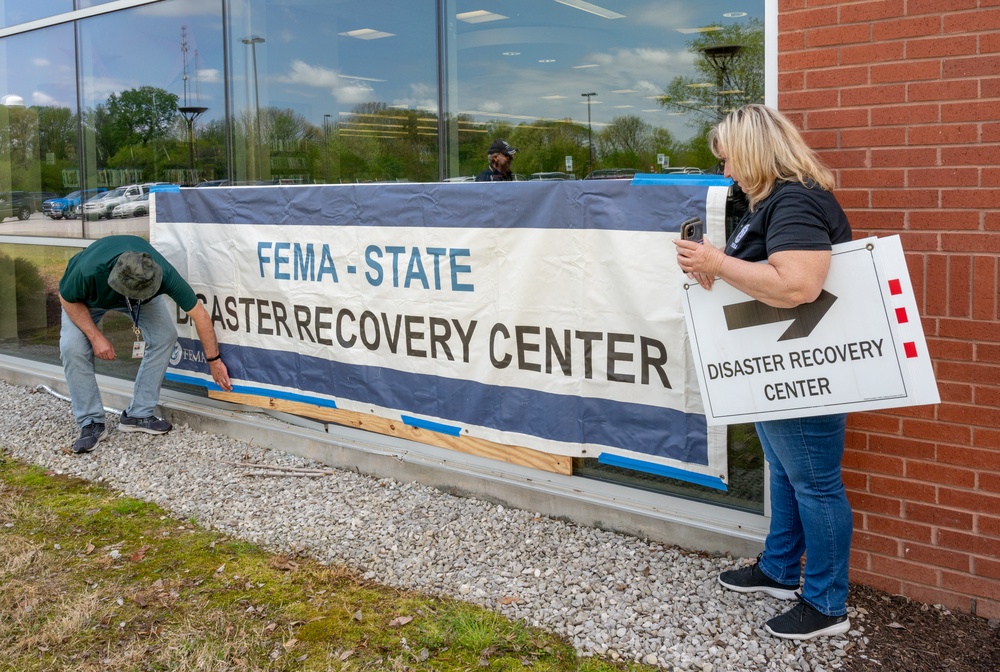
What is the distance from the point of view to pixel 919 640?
11.1ft

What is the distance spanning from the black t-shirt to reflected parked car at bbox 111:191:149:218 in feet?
18.9

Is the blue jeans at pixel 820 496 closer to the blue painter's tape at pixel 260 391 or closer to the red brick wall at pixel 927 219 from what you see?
the red brick wall at pixel 927 219

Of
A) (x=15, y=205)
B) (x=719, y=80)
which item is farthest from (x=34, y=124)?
(x=719, y=80)

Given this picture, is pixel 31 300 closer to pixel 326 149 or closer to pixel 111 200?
pixel 111 200

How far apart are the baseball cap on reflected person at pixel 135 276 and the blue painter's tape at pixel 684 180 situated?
11.5ft

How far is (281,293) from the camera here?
5.93 metres

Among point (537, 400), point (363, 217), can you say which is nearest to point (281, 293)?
point (363, 217)

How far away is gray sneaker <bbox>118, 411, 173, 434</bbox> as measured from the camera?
673 centimetres

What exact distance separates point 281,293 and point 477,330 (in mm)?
1726

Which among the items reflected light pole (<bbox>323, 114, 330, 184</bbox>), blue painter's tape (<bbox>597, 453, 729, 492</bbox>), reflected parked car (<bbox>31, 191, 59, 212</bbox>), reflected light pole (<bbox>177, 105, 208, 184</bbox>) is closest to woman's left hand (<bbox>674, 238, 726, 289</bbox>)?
blue painter's tape (<bbox>597, 453, 729, 492</bbox>)

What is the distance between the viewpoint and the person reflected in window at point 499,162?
5.28 m

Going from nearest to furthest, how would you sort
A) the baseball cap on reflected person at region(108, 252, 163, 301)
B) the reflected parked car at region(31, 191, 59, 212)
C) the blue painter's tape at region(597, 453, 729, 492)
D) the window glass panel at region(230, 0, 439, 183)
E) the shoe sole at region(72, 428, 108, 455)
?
the blue painter's tape at region(597, 453, 729, 492)
the window glass panel at region(230, 0, 439, 183)
the baseball cap on reflected person at region(108, 252, 163, 301)
the shoe sole at region(72, 428, 108, 455)
the reflected parked car at region(31, 191, 59, 212)

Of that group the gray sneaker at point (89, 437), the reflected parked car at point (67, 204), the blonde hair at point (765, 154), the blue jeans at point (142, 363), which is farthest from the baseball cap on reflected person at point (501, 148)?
the reflected parked car at point (67, 204)

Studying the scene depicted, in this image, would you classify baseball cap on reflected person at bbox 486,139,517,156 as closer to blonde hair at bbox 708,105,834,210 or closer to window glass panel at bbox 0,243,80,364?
blonde hair at bbox 708,105,834,210
